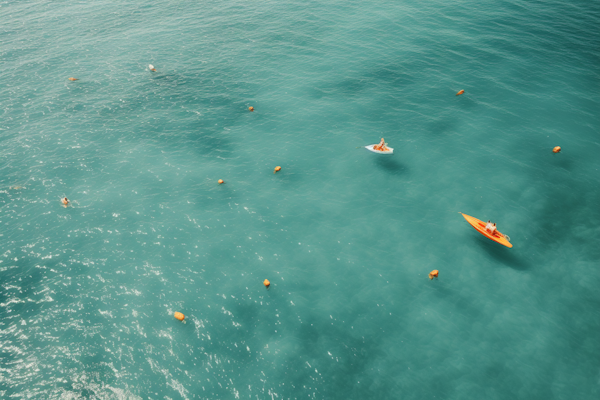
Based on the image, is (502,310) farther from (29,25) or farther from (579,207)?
(29,25)

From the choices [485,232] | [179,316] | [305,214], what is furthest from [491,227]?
[179,316]

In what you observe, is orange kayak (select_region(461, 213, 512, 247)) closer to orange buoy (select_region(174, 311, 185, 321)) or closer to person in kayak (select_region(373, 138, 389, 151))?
person in kayak (select_region(373, 138, 389, 151))

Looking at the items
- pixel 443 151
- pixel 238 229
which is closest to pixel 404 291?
pixel 238 229

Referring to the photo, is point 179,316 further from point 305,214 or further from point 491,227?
point 491,227

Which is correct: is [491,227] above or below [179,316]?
above

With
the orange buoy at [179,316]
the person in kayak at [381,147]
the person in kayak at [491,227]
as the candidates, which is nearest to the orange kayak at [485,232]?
the person in kayak at [491,227]

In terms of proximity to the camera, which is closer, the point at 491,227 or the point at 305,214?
the point at 491,227

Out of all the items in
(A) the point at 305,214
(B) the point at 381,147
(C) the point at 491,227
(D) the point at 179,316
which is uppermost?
(B) the point at 381,147
